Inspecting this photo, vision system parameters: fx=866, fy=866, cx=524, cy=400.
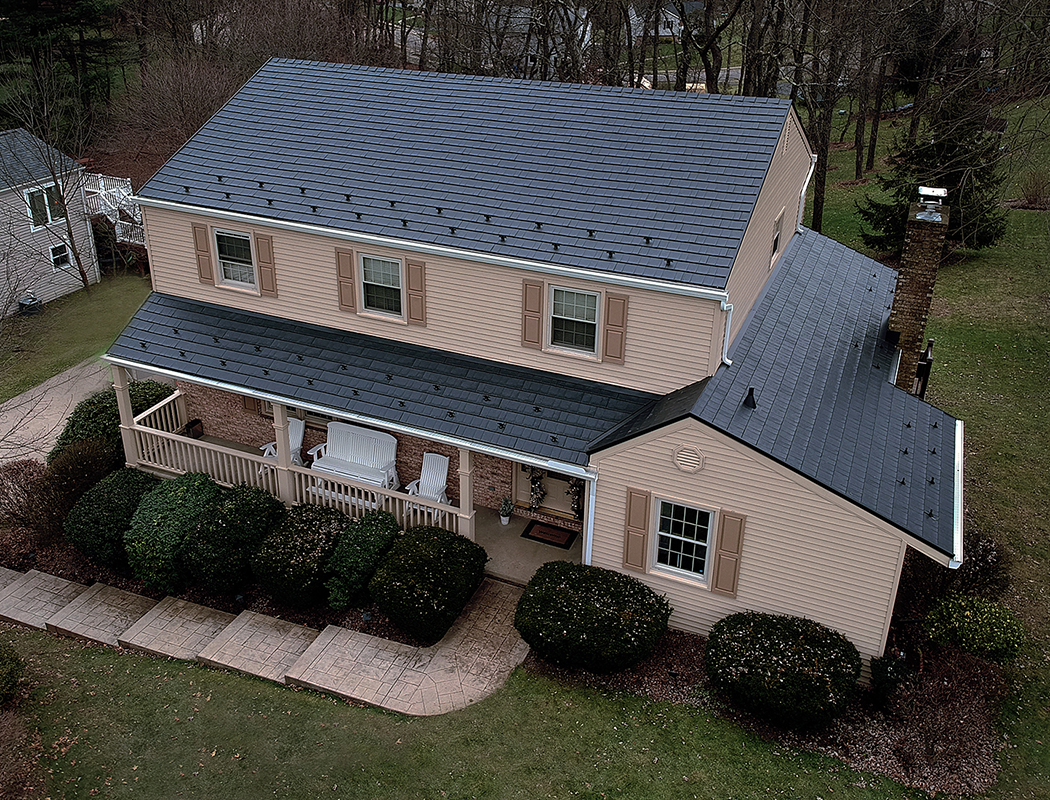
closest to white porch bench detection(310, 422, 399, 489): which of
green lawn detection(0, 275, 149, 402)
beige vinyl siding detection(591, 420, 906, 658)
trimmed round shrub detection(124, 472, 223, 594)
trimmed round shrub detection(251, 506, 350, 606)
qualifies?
trimmed round shrub detection(251, 506, 350, 606)

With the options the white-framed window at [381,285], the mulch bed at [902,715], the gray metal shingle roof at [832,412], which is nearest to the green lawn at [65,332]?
the white-framed window at [381,285]

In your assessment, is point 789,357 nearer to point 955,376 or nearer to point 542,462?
point 542,462

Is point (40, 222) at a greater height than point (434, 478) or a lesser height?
greater

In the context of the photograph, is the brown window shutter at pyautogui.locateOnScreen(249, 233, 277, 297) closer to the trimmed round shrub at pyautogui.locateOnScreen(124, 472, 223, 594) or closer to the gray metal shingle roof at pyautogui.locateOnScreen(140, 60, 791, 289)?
the gray metal shingle roof at pyautogui.locateOnScreen(140, 60, 791, 289)

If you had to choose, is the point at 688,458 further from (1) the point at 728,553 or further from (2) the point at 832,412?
(2) the point at 832,412

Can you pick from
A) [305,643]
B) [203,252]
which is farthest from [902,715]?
[203,252]

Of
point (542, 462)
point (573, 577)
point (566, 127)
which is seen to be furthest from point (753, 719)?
point (566, 127)

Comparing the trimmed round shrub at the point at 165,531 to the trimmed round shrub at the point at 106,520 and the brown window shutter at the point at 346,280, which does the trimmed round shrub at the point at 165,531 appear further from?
the brown window shutter at the point at 346,280
